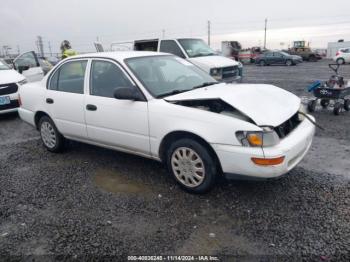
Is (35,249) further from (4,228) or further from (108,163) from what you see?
(108,163)

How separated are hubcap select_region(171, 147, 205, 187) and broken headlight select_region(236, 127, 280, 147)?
0.56 metres

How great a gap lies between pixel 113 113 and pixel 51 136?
1.74 metres

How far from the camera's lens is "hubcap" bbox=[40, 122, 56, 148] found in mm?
5227

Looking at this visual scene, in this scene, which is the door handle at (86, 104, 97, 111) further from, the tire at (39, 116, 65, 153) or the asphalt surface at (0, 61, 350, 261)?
the tire at (39, 116, 65, 153)

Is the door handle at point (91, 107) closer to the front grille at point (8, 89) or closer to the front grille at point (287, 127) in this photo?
the front grille at point (287, 127)

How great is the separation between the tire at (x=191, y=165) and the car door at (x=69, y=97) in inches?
63.2

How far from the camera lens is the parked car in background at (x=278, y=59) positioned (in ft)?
93.6

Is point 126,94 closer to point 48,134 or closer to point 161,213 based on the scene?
point 161,213

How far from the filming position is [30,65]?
1055 cm

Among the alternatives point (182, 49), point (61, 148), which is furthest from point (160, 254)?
point (182, 49)

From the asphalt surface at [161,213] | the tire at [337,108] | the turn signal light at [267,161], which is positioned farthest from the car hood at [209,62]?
the turn signal light at [267,161]

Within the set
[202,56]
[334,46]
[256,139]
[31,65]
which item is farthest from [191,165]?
[334,46]

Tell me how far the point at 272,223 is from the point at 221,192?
30.7 inches

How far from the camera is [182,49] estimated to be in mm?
10008
